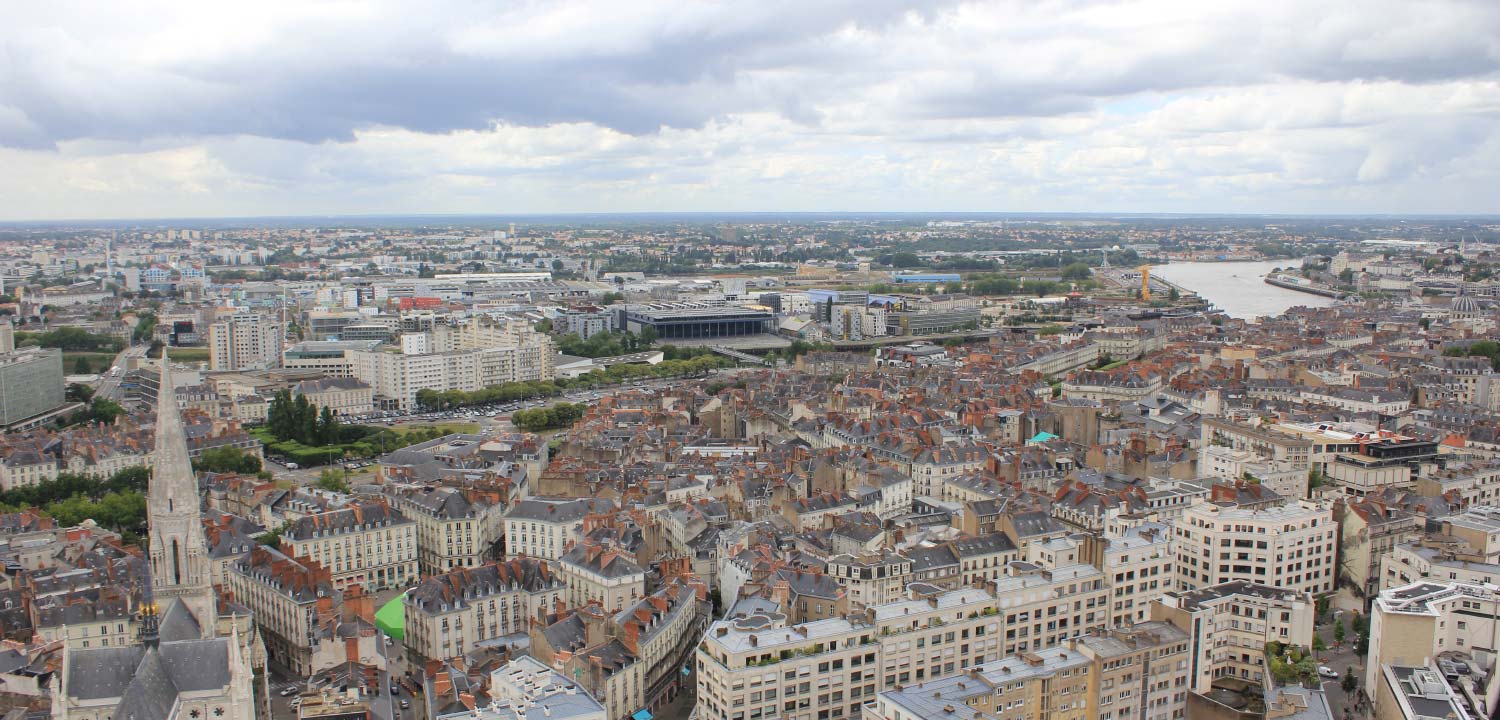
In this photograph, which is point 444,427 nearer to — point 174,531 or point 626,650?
point 626,650

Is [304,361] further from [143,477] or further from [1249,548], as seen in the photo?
[1249,548]

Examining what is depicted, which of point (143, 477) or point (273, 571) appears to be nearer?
point (273, 571)

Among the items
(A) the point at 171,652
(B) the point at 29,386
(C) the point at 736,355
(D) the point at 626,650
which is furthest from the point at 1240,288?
(A) the point at 171,652

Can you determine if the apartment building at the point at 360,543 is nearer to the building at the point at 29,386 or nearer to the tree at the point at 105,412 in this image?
the tree at the point at 105,412

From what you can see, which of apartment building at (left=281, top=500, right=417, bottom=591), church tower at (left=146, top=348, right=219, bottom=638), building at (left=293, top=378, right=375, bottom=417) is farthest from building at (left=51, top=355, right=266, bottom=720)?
building at (left=293, top=378, right=375, bottom=417)

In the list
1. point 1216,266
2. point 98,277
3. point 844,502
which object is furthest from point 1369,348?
point 98,277

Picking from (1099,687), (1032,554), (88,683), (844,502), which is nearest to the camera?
(88,683)

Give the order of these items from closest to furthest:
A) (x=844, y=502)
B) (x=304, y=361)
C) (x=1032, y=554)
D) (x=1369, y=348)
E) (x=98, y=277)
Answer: (x=1032, y=554)
(x=844, y=502)
(x=1369, y=348)
(x=304, y=361)
(x=98, y=277)
